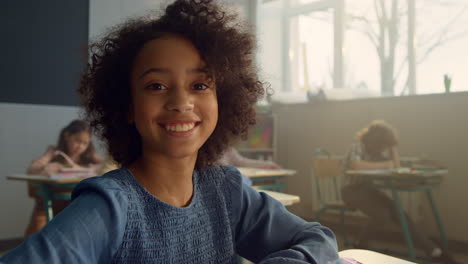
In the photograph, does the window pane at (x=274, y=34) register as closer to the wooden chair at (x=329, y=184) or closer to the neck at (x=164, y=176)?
the wooden chair at (x=329, y=184)

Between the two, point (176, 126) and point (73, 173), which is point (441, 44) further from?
point (176, 126)

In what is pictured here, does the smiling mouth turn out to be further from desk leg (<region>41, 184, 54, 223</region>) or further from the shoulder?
desk leg (<region>41, 184, 54, 223</region>)

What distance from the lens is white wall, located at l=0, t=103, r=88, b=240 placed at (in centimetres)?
395

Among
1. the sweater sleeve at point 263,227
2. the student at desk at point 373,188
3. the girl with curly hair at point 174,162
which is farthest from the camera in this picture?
the student at desk at point 373,188

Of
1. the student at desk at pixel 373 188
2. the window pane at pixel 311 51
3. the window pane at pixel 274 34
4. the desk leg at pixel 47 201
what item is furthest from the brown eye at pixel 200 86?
the window pane at pixel 274 34

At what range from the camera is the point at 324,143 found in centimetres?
492

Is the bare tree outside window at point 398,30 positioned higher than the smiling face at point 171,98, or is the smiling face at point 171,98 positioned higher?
the bare tree outside window at point 398,30

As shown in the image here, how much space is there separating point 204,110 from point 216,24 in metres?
0.19

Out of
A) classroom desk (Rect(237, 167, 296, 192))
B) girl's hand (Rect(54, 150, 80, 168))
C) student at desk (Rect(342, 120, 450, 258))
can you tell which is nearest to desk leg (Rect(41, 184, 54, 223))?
girl's hand (Rect(54, 150, 80, 168))

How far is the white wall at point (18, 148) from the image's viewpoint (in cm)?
395

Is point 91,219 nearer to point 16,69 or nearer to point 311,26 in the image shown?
point 16,69

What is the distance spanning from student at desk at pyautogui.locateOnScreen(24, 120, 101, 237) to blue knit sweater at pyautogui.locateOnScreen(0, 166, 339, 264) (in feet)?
9.48

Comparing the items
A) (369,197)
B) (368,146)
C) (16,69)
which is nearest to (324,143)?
(368,146)

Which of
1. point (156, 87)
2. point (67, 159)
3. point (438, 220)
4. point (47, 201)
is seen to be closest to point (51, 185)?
point (47, 201)
